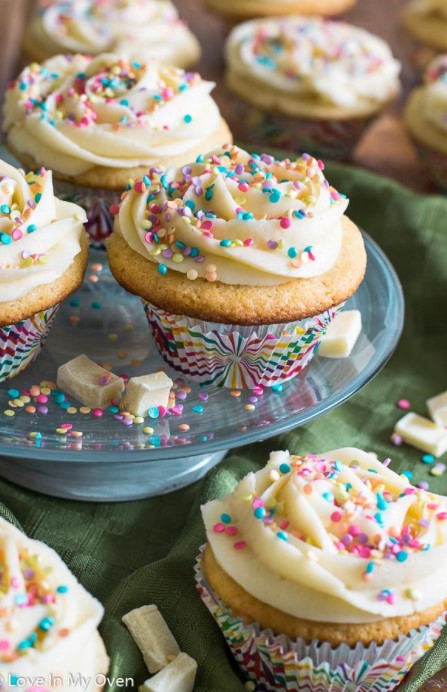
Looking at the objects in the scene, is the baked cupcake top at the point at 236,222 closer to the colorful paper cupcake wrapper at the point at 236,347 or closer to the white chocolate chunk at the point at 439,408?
the colorful paper cupcake wrapper at the point at 236,347

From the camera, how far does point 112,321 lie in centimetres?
247

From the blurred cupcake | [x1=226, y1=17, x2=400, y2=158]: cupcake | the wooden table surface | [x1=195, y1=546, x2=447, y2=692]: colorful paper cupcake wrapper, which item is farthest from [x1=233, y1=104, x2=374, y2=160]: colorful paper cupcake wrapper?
[x1=195, y1=546, x2=447, y2=692]: colorful paper cupcake wrapper

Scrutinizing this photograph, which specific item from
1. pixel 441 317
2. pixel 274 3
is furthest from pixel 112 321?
pixel 274 3

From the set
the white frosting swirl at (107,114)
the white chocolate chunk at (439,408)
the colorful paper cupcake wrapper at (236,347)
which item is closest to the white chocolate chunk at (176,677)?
the colorful paper cupcake wrapper at (236,347)

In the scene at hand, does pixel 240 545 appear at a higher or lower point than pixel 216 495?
higher

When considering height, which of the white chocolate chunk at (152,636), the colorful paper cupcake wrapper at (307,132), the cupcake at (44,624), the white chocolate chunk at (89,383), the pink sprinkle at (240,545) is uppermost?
the pink sprinkle at (240,545)

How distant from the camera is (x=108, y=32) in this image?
3.76 m

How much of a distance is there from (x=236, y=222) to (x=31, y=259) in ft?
1.44

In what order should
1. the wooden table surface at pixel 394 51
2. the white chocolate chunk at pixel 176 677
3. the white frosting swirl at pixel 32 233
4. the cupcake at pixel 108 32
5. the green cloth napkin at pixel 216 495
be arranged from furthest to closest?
1. the wooden table surface at pixel 394 51
2. the cupcake at pixel 108 32
3. the white frosting swirl at pixel 32 233
4. the green cloth napkin at pixel 216 495
5. the white chocolate chunk at pixel 176 677

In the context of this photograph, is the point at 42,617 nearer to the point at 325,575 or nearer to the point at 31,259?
the point at 325,575

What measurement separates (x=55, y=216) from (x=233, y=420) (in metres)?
0.60

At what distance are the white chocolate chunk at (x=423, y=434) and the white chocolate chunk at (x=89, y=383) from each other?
0.79m

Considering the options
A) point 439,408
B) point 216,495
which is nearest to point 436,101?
point 439,408

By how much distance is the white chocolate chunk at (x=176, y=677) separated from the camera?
1.75 m
